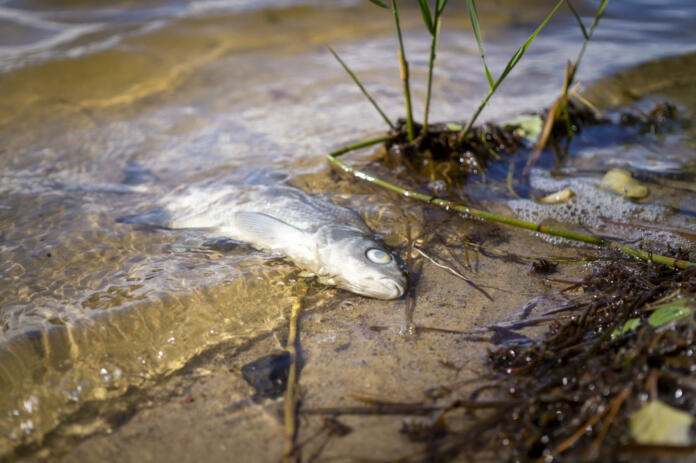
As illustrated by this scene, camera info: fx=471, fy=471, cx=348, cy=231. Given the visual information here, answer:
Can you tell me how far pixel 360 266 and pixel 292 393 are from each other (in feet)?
3.39

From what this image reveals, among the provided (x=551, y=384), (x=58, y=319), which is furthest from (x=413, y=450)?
(x=58, y=319)

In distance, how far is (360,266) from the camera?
125 inches

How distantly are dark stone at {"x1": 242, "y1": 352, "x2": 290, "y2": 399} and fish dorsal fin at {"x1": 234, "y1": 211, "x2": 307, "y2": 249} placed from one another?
1.10 metres

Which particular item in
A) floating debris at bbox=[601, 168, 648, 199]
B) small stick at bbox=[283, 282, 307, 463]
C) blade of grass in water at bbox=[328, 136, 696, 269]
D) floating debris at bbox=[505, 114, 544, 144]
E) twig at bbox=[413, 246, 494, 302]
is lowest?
small stick at bbox=[283, 282, 307, 463]

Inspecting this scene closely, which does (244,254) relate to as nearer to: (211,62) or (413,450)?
(413,450)

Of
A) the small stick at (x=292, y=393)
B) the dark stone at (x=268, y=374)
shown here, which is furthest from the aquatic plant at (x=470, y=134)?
the dark stone at (x=268, y=374)

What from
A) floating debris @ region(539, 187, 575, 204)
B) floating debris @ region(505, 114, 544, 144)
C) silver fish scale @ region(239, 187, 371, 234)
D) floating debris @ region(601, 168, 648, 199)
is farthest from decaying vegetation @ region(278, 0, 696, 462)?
floating debris @ region(505, 114, 544, 144)

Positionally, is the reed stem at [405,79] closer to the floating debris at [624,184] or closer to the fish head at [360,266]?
the fish head at [360,266]

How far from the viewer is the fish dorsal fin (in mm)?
3582

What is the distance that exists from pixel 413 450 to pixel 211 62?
719cm

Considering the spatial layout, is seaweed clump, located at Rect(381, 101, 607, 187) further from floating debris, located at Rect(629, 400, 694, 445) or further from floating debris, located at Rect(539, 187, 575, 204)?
floating debris, located at Rect(629, 400, 694, 445)

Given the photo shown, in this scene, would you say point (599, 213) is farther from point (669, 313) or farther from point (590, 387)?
point (590, 387)

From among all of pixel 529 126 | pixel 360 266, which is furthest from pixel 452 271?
pixel 529 126

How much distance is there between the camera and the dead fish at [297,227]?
10.4 feet
